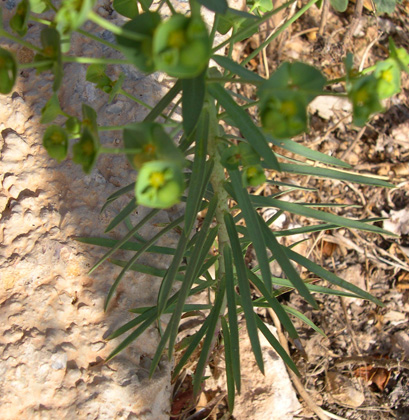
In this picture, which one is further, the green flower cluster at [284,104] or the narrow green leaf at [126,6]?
the narrow green leaf at [126,6]

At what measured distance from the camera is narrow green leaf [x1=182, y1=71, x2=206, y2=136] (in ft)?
3.35

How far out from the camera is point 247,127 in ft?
3.65

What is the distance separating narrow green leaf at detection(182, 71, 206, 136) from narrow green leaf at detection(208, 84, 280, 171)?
0.12 meters

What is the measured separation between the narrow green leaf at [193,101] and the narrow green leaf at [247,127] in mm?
124

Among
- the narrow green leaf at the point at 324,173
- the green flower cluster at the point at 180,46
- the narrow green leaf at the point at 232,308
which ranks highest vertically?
the green flower cluster at the point at 180,46

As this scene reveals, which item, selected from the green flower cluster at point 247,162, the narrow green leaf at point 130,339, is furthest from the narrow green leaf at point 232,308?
the green flower cluster at point 247,162

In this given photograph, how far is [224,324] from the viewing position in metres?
1.62

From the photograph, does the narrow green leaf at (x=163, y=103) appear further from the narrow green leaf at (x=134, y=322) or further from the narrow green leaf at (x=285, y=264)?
the narrow green leaf at (x=134, y=322)

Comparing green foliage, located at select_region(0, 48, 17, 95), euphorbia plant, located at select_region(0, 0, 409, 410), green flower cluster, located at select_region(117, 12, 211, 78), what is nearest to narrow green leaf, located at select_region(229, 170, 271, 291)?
euphorbia plant, located at select_region(0, 0, 409, 410)

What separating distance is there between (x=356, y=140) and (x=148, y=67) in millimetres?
1792

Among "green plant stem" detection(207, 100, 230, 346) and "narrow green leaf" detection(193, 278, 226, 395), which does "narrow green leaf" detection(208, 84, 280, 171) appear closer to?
"green plant stem" detection(207, 100, 230, 346)

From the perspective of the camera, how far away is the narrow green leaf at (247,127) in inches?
42.3

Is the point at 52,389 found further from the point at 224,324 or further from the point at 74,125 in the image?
the point at 74,125

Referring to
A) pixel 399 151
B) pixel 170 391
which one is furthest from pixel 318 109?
pixel 170 391
